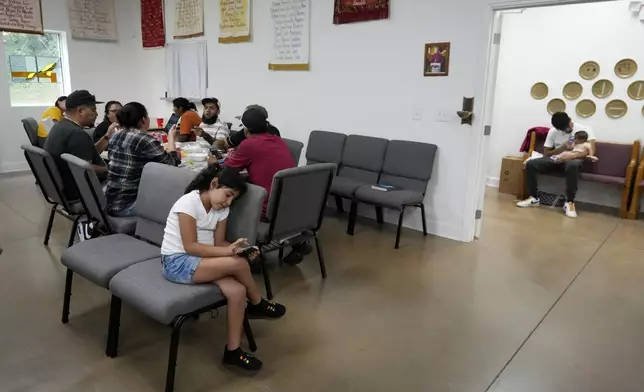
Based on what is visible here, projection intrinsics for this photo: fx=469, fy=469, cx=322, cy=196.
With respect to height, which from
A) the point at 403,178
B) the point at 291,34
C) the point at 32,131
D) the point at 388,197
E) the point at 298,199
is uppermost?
the point at 291,34

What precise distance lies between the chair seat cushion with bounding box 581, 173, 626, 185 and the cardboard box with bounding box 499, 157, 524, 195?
75 cm

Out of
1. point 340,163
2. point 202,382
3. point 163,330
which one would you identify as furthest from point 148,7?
point 202,382

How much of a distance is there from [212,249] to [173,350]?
47 centimetres

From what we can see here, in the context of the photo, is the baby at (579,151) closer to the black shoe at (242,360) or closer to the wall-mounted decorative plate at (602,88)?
the wall-mounted decorative plate at (602,88)

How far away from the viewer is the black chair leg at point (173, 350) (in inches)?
76.7

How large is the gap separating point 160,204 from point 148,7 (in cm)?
554

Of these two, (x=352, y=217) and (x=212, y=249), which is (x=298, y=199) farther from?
(x=352, y=217)

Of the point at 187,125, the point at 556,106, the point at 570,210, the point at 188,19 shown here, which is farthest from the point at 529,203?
the point at 188,19

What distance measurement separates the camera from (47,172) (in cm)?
333

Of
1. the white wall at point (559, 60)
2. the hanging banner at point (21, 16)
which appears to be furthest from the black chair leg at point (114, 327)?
the hanging banner at point (21, 16)

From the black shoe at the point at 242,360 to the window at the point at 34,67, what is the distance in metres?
6.25

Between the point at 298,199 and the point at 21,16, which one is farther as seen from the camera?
the point at 21,16

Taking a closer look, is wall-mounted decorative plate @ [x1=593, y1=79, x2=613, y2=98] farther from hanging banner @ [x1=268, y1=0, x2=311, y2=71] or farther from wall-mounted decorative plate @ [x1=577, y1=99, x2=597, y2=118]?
hanging banner @ [x1=268, y1=0, x2=311, y2=71]

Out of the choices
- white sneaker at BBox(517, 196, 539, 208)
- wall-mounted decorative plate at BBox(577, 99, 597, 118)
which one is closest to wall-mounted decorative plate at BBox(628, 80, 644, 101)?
wall-mounted decorative plate at BBox(577, 99, 597, 118)
